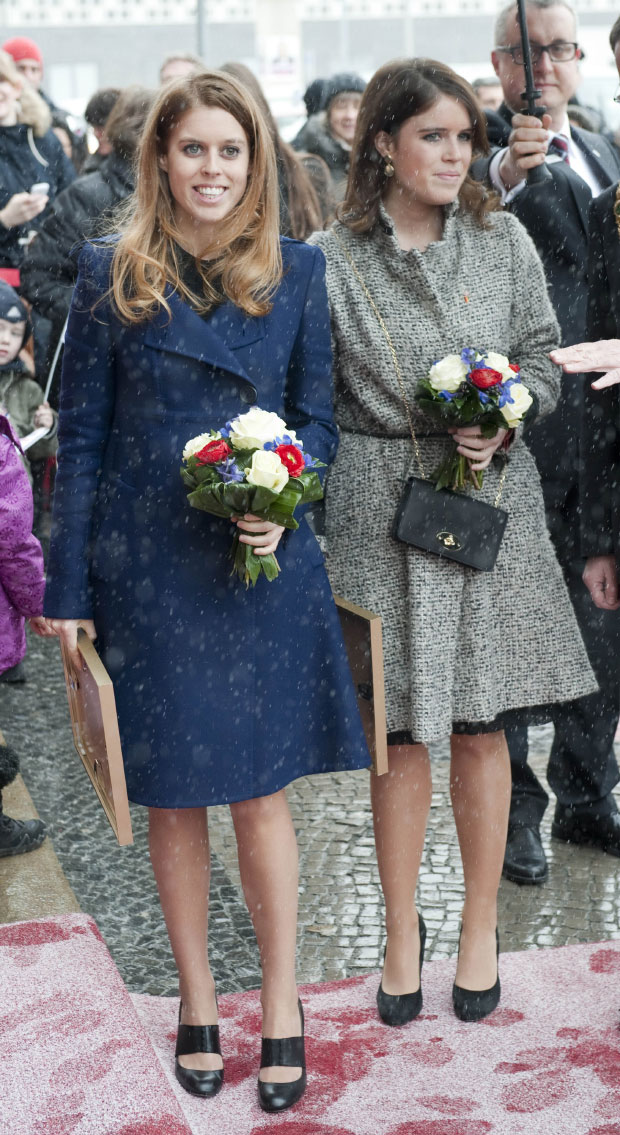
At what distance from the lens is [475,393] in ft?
10.2

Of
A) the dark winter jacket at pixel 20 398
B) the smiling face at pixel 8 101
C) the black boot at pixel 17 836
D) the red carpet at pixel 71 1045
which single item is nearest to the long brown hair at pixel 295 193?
the dark winter jacket at pixel 20 398

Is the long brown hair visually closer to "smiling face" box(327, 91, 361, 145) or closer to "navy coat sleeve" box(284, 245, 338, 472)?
"navy coat sleeve" box(284, 245, 338, 472)

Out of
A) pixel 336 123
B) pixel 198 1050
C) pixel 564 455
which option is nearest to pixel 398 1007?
pixel 198 1050

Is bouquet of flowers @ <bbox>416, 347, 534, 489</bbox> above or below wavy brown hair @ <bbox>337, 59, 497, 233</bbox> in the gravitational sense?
below

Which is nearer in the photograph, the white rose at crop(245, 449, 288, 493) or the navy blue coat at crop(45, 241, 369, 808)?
the white rose at crop(245, 449, 288, 493)

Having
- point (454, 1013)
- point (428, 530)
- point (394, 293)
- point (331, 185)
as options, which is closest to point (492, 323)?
point (394, 293)

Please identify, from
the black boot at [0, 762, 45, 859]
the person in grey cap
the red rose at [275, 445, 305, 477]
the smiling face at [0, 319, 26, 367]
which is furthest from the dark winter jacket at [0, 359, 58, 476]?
the red rose at [275, 445, 305, 477]

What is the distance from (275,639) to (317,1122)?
1.02m

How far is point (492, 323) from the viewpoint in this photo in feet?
11.0

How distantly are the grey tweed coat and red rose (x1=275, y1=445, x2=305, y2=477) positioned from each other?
0.58m

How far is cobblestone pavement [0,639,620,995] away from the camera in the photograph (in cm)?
378

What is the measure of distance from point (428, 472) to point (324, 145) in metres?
4.86

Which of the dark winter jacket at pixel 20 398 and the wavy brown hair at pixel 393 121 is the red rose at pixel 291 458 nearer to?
the wavy brown hair at pixel 393 121

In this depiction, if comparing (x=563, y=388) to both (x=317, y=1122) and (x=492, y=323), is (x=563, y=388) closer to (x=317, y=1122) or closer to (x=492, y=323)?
(x=492, y=323)
